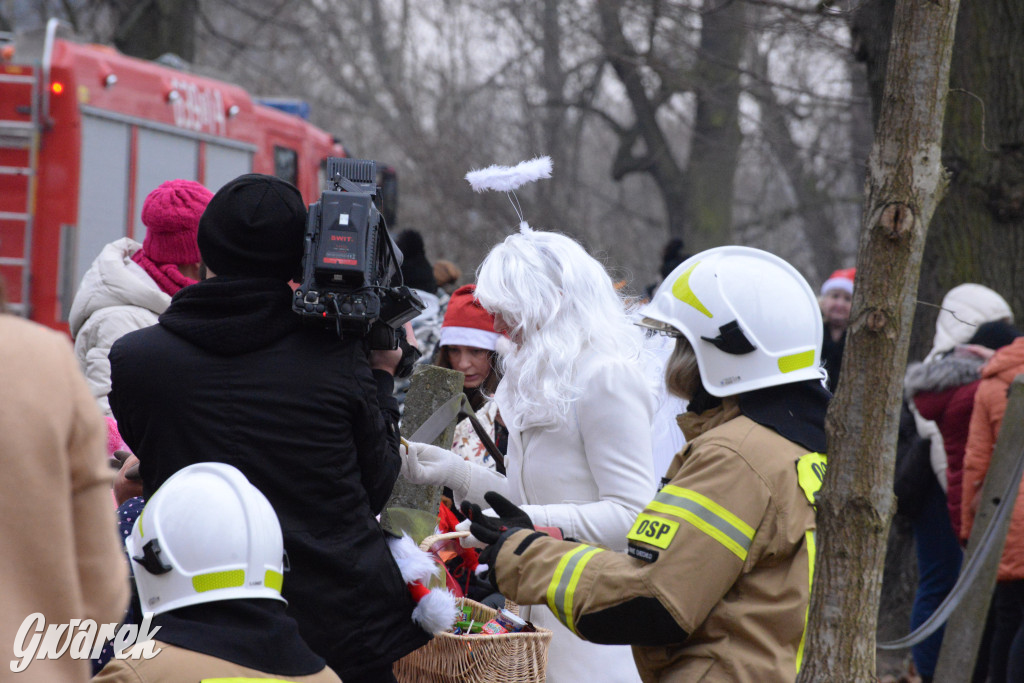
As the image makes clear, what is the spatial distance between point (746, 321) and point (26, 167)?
7320 millimetres

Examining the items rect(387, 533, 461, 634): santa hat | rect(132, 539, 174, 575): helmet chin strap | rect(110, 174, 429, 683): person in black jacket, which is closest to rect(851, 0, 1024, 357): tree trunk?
rect(387, 533, 461, 634): santa hat

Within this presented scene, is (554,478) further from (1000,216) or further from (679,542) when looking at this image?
(1000,216)

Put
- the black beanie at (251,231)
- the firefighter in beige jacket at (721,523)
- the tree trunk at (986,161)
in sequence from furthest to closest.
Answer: the tree trunk at (986,161), the black beanie at (251,231), the firefighter in beige jacket at (721,523)

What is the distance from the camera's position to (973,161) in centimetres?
609

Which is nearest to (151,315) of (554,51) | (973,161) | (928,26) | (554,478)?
(554,478)

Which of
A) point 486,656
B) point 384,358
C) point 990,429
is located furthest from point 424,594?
point 990,429

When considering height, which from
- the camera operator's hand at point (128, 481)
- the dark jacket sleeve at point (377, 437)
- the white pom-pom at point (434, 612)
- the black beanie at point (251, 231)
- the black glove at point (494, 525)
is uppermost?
the black beanie at point (251, 231)

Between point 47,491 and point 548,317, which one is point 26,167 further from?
point 47,491

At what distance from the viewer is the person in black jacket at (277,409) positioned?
90.9 inches

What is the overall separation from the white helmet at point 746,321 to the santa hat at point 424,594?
799 millimetres

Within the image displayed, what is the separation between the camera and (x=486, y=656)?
105 inches

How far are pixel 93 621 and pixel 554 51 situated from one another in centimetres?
1407

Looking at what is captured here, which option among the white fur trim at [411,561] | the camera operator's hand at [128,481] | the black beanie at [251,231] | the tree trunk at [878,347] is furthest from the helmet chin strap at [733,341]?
the camera operator's hand at [128,481]

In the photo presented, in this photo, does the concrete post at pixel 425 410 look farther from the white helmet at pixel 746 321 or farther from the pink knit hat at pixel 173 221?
the white helmet at pixel 746 321
